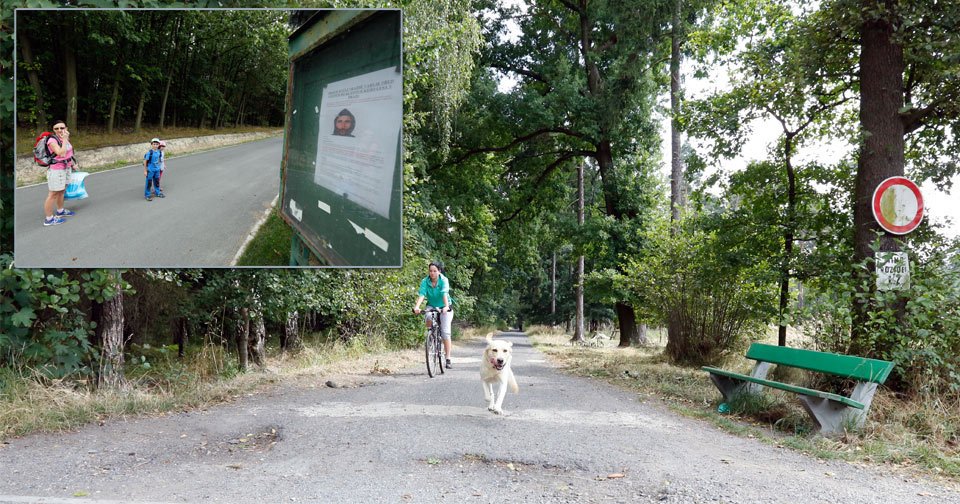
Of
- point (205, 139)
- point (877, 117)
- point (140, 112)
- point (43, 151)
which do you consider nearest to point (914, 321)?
point (877, 117)

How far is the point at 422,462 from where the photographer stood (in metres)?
4.73

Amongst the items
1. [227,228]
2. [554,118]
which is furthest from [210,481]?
[554,118]

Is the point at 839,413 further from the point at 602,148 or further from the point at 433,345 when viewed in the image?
the point at 602,148

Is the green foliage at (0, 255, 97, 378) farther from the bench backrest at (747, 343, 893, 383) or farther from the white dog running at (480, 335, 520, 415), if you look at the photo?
the bench backrest at (747, 343, 893, 383)

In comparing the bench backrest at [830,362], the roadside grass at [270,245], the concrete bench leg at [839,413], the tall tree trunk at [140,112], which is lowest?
the concrete bench leg at [839,413]

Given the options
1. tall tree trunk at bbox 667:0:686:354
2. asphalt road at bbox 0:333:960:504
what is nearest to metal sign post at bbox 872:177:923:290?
asphalt road at bbox 0:333:960:504

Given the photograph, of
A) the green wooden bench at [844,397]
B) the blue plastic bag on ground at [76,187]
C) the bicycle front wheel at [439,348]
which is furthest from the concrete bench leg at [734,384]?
the blue plastic bag on ground at [76,187]

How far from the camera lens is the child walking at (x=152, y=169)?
580 cm

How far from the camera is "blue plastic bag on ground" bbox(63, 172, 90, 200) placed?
5.86 metres

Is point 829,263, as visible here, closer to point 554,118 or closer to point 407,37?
point 407,37

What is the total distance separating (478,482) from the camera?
4273 mm

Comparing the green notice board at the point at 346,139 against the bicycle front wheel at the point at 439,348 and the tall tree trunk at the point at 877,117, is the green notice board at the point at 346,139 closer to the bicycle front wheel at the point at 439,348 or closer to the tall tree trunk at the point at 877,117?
the bicycle front wheel at the point at 439,348

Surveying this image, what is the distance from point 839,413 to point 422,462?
3973 millimetres

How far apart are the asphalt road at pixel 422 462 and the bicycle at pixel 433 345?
2.84 m
